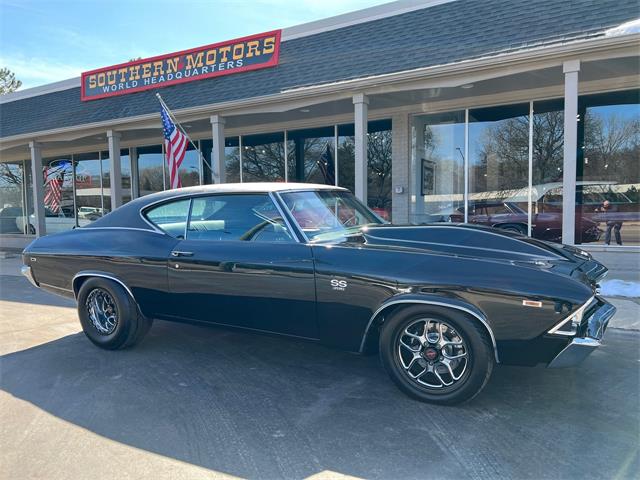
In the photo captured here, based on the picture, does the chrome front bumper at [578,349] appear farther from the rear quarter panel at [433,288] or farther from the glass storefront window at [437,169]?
the glass storefront window at [437,169]

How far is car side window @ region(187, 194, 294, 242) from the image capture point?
3906mm

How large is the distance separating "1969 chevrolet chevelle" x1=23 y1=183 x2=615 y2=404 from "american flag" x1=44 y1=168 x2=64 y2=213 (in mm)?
14453

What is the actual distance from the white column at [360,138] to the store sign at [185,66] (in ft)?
9.05

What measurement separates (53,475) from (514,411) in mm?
2825

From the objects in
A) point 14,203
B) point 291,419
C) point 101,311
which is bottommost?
point 291,419

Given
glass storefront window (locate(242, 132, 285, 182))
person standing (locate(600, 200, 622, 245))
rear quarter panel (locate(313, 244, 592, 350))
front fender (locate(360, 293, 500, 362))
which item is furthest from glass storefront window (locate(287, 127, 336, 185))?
front fender (locate(360, 293, 500, 362))

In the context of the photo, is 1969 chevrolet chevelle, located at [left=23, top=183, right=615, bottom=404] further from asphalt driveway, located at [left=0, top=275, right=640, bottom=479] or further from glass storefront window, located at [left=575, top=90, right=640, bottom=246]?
glass storefront window, located at [left=575, top=90, right=640, bottom=246]

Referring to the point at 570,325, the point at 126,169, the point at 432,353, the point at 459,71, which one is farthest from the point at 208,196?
the point at 126,169

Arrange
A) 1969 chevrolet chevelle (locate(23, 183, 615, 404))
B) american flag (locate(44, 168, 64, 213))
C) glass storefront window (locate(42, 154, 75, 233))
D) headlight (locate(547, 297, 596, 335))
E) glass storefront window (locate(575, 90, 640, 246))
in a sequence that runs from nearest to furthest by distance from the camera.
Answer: headlight (locate(547, 297, 596, 335))
1969 chevrolet chevelle (locate(23, 183, 615, 404))
glass storefront window (locate(575, 90, 640, 246))
glass storefront window (locate(42, 154, 75, 233))
american flag (locate(44, 168, 64, 213))

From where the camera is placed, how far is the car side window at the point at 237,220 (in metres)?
3.91

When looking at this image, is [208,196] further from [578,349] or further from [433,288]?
[578,349]

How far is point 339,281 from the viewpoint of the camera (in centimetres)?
344

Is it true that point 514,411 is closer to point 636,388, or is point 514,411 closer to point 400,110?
point 636,388

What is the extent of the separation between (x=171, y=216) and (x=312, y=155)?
26.9 ft
